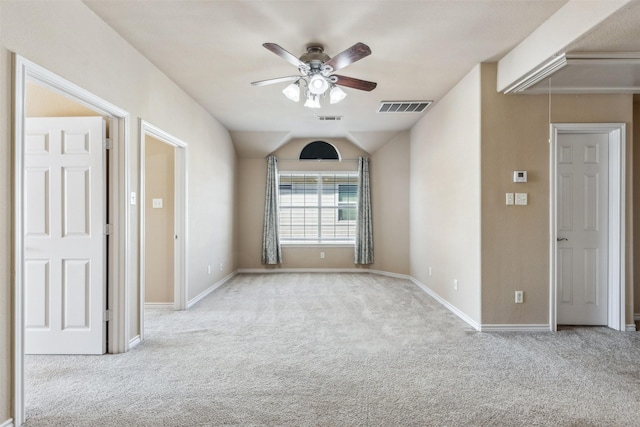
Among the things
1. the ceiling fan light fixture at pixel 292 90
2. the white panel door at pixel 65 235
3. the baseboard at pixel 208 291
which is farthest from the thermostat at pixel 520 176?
the baseboard at pixel 208 291

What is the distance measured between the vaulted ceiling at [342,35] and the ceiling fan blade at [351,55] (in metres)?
0.28

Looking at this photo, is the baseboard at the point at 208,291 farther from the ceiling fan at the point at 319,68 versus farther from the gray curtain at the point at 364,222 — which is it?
the ceiling fan at the point at 319,68

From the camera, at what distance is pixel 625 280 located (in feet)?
12.4

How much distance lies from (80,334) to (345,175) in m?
5.55

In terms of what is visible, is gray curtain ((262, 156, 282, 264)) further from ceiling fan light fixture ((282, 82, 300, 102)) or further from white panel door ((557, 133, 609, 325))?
white panel door ((557, 133, 609, 325))

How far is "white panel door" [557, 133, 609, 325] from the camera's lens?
152 inches

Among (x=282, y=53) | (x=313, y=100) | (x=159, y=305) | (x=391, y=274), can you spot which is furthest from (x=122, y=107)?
(x=391, y=274)

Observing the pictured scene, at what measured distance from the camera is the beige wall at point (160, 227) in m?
4.63

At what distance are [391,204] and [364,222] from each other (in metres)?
0.65

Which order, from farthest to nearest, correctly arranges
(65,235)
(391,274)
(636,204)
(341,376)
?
(391,274) → (636,204) → (65,235) → (341,376)

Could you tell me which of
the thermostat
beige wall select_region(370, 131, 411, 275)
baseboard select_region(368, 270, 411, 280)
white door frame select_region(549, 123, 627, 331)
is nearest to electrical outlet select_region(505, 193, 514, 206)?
the thermostat

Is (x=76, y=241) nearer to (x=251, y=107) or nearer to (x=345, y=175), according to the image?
(x=251, y=107)

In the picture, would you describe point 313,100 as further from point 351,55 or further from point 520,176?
point 520,176

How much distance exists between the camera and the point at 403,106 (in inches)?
201
